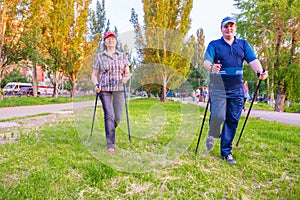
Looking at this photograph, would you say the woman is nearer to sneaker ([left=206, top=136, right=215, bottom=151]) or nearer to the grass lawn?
the grass lawn

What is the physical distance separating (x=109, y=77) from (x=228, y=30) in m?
1.65

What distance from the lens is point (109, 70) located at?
3377mm

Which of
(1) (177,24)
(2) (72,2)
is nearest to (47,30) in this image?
(2) (72,2)

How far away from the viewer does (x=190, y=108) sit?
3922 mm

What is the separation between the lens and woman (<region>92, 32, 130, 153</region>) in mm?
3355

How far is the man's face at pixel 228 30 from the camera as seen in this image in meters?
3.01

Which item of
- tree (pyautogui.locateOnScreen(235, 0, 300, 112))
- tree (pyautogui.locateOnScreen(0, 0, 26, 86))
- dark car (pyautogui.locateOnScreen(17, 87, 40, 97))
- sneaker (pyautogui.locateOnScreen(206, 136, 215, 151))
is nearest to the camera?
sneaker (pyautogui.locateOnScreen(206, 136, 215, 151))

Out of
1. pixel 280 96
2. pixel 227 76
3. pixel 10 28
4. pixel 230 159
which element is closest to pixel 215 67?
pixel 227 76

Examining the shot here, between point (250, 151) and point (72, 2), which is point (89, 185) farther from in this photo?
point (72, 2)

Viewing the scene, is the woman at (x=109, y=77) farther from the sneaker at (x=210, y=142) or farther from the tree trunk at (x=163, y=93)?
the sneaker at (x=210, y=142)

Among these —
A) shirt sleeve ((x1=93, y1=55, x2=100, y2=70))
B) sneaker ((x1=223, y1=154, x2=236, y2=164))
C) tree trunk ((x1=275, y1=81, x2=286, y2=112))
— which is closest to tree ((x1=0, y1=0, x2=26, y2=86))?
shirt sleeve ((x1=93, y1=55, x2=100, y2=70))

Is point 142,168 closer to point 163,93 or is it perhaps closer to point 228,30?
point 228,30

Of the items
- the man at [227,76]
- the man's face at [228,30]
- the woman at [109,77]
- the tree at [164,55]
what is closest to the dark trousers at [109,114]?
the woman at [109,77]

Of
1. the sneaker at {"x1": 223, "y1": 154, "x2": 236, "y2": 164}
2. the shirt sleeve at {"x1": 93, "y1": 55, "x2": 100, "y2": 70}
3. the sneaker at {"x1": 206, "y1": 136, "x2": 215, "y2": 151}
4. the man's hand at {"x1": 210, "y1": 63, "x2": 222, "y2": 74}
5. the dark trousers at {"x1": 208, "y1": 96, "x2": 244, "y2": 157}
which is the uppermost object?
the shirt sleeve at {"x1": 93, "y1": 55, "x2": 100, "y2": 70}
